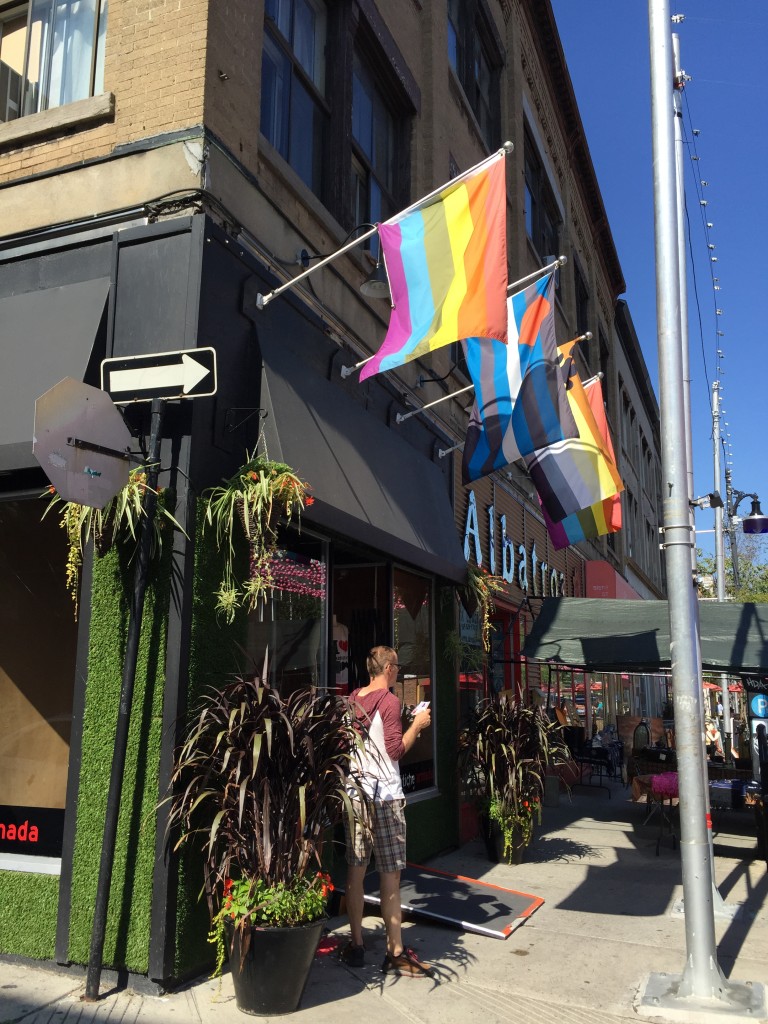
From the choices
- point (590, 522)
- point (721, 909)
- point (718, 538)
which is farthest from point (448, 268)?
point (718, 538)

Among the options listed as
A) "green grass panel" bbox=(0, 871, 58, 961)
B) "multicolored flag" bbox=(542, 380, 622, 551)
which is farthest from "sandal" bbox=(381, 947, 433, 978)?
"multicolored flag" bbox=(542, 380, 622, 551)

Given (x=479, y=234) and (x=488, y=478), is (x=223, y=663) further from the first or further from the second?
(x=488, y=478)

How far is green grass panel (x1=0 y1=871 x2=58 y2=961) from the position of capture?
5332 mm

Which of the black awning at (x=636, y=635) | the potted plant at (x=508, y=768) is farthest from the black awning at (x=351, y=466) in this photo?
the black awning at (x=636, y=635)

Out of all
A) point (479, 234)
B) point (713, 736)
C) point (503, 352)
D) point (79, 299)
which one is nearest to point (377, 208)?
point (503, 352)

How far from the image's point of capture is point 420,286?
6371 millimetres

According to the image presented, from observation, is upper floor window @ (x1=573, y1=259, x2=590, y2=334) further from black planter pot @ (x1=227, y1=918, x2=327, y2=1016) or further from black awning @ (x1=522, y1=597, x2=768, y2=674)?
black planter pot @ (x1=227, y1=918, x2=327, y2=1016)

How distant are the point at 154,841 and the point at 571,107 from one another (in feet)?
66.9

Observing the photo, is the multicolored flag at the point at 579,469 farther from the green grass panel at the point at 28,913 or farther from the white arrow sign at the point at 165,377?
the green grass panel at the point at 28,913

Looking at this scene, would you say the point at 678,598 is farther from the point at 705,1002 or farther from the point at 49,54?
the point at 49,54

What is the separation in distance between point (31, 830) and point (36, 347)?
10.5 feet

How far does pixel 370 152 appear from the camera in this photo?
33.7 ft

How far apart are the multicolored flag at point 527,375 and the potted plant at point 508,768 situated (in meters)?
2.77

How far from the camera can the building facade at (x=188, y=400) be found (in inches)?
212
